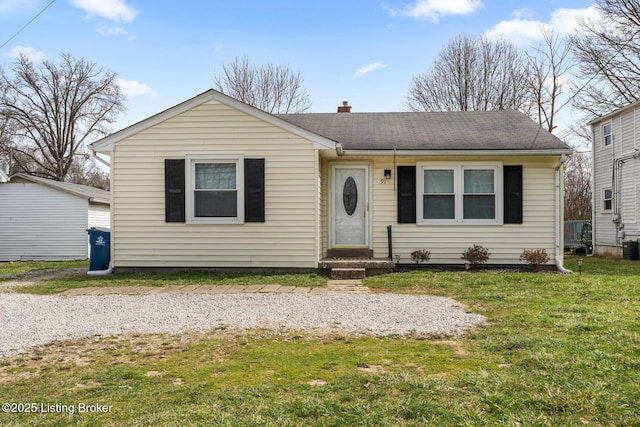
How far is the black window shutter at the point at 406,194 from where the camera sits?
10.9 meters

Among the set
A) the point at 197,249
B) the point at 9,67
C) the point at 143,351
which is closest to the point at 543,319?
the point at 143,351

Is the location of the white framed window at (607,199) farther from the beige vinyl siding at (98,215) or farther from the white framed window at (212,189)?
the beige vinyl siding at (98,215)

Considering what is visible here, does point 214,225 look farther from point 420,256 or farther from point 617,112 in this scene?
point 617,112

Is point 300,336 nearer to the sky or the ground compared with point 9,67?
nearer to the ground

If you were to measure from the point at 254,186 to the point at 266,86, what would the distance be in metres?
20.6

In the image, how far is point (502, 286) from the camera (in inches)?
324

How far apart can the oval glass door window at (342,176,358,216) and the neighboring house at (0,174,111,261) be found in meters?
10.7

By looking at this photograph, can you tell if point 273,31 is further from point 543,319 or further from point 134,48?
point 543,319

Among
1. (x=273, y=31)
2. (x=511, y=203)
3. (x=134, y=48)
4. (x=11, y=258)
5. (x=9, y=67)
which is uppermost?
(x=9, y=67)

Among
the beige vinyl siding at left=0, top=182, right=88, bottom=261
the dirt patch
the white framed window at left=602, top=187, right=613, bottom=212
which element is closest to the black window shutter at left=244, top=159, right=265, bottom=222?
the dirt patch

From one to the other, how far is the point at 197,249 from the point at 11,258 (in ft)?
36.1

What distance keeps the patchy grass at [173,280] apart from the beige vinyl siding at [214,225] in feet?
1.31

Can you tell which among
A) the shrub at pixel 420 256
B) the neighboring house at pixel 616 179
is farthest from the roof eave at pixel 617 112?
the shrub at pixel 420 256

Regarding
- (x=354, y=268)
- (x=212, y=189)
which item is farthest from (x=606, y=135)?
(x=212, y=189)
